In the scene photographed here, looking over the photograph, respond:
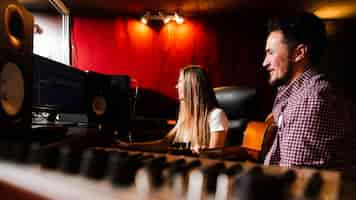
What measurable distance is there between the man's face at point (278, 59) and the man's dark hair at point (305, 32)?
0.07 feet

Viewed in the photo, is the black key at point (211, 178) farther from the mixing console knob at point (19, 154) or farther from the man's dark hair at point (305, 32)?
the man's dark hair at point (305, 32)

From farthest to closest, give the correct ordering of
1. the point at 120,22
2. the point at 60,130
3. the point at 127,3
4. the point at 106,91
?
the point at 120,22, the point at 127,3, the point at 106,91, the point at 60,130

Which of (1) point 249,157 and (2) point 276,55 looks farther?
(1) point 249,157

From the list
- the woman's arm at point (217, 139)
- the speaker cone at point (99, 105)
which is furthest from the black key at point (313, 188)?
the woman's arm at point (217, 139)

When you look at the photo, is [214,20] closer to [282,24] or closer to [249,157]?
[249,157]

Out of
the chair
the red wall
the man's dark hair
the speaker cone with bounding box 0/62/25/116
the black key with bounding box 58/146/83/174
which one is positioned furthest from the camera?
the red wall

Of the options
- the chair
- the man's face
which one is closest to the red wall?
the chair

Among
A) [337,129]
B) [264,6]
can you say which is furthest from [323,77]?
[264,6]

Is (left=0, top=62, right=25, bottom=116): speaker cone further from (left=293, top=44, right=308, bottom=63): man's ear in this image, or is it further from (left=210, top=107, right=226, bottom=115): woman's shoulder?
(left=210, top=107, right=226, bottom=115): woman's shoulder

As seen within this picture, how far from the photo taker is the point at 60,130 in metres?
0.88

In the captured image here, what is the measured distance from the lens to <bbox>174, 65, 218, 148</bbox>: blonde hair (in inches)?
81.7

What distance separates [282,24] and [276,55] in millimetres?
114

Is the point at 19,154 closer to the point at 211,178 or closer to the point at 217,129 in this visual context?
the point at 211,178

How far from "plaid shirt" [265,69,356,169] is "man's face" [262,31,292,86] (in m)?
0.16
